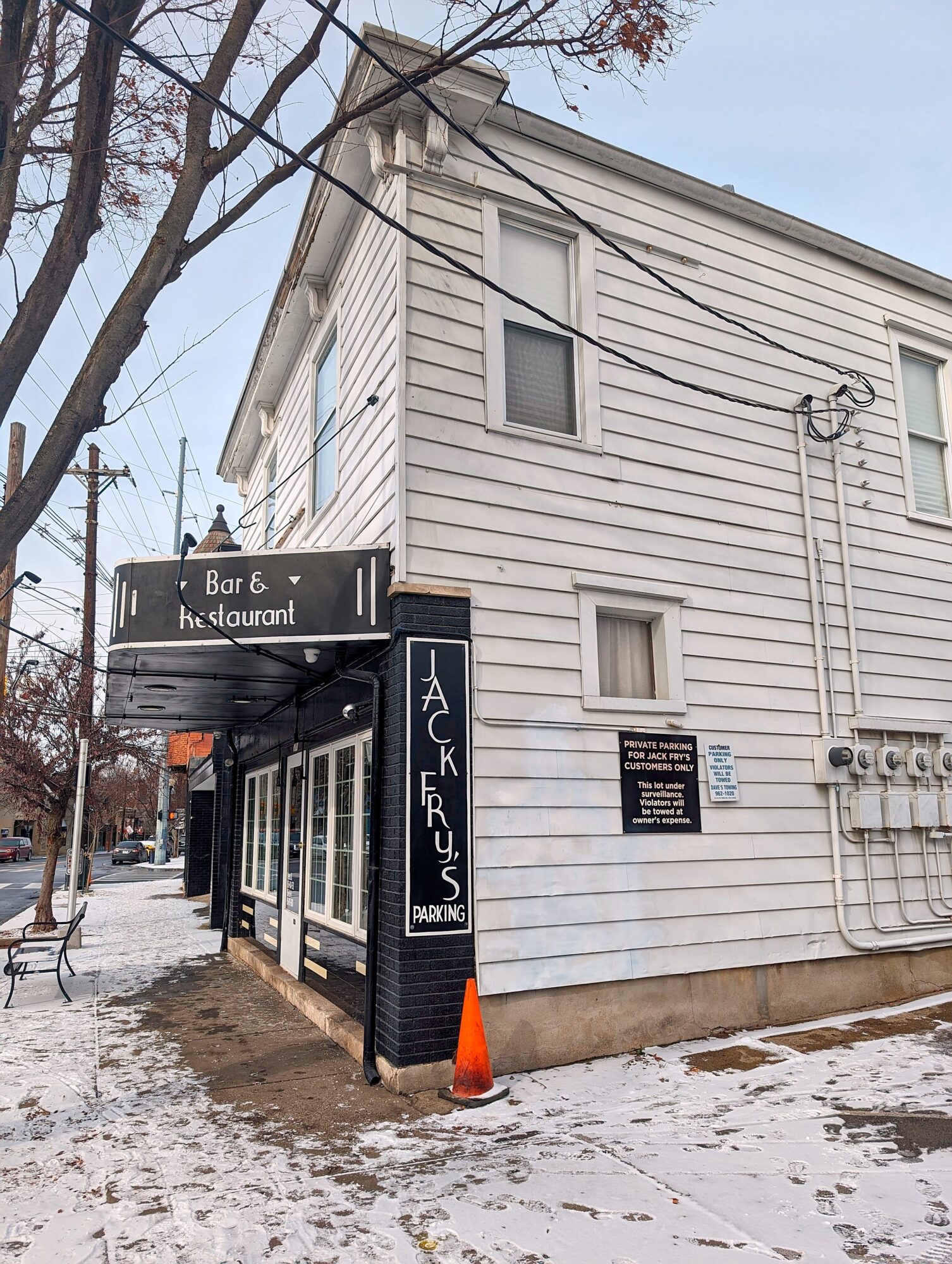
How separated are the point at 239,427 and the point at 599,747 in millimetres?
8940

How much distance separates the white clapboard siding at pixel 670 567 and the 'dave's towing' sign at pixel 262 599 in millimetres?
394

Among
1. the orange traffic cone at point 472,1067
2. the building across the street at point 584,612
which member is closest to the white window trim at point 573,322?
the building across the street at point 584,612

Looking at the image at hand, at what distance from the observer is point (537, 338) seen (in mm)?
7906

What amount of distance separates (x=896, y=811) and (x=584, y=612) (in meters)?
3.65

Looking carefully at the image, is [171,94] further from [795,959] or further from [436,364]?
[795,959]

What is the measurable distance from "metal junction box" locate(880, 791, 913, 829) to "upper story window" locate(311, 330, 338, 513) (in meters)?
6.01

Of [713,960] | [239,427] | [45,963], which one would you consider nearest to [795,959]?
[713,960]

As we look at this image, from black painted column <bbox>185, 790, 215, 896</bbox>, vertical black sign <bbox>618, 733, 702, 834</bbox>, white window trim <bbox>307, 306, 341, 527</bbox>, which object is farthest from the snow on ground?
black painted column <bbox>185, 790, 215, 896</bbox>

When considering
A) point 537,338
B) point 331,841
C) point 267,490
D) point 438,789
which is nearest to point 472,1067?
point 438,789

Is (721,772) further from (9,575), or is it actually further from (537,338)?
(9,575)

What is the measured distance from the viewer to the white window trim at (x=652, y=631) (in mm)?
7234

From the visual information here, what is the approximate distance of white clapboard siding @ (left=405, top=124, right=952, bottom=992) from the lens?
6797 millimetres

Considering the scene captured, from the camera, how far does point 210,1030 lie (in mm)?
8047

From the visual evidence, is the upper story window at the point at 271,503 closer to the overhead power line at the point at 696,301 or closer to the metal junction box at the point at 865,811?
the overhead power line at the point at 696,301
